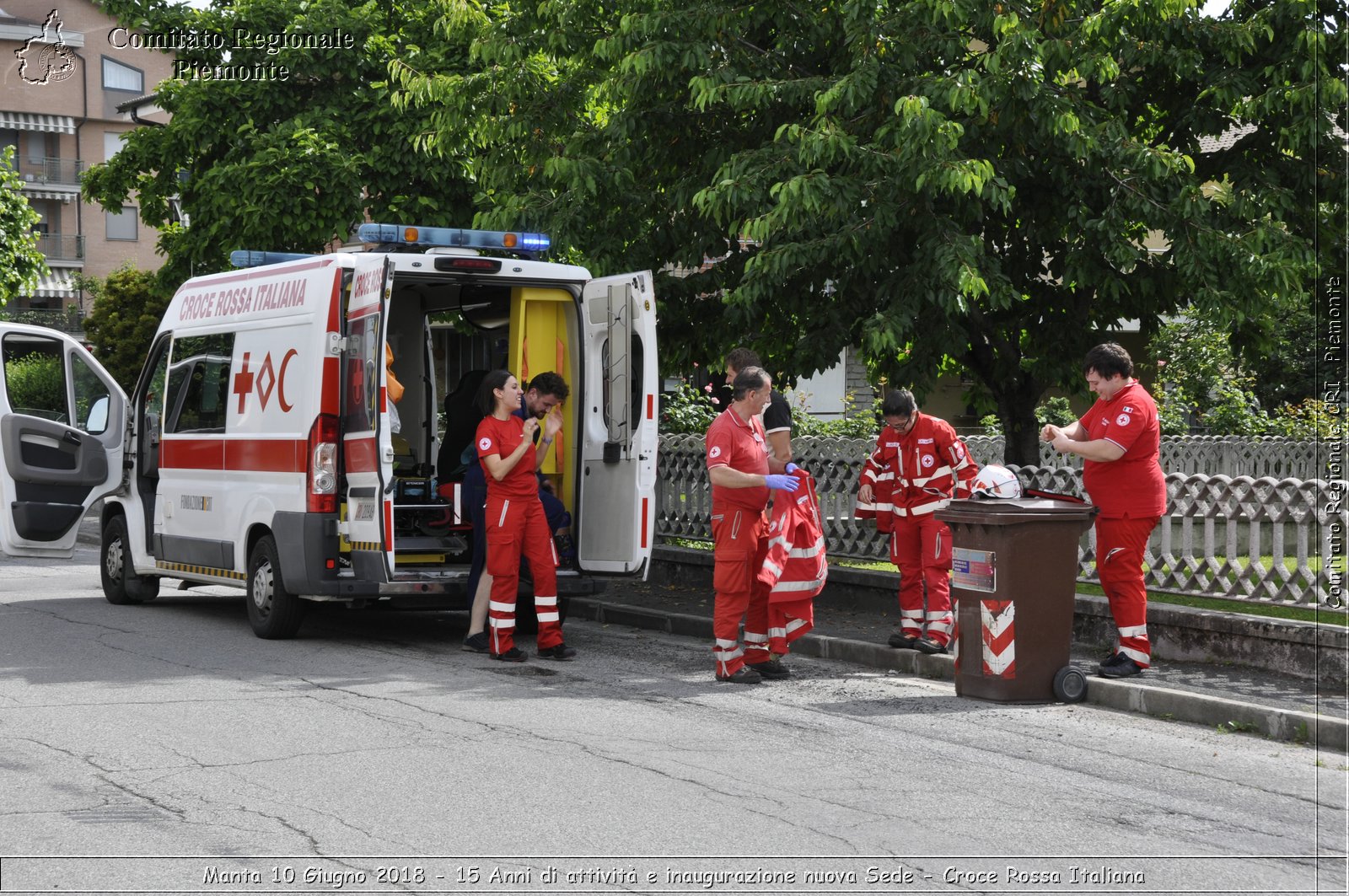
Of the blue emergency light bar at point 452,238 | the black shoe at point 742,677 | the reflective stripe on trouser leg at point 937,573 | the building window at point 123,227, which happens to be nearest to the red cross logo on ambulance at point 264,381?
the blue emergency light bar at point 452,238

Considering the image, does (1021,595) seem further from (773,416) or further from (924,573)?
(773,416)

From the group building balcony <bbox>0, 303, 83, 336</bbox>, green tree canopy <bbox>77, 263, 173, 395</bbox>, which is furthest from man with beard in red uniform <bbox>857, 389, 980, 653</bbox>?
building balcony <bbox>0, 303, 83, 336</bbox>

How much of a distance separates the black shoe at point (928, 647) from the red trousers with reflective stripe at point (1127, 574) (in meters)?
1.30

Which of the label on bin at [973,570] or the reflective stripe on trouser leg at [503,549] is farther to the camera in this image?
the reflective stripe on trouser leg at [503,549]

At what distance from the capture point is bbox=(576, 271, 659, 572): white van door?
416 inches

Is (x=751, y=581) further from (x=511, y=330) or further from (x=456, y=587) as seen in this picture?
(x=511, y=330)

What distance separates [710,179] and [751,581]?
4.30 metres

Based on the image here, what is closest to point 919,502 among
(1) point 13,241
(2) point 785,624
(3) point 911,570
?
(3) point 911,570

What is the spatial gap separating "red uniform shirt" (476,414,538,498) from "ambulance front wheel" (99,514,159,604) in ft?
15.5

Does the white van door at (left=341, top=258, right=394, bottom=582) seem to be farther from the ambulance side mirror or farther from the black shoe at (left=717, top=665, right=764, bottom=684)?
the ambulance side mirror

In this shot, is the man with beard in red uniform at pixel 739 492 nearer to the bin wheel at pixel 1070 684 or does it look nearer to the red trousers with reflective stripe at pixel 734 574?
the red trousers with reflective stripe at pixel 734 574

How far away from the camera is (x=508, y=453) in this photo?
9.62m

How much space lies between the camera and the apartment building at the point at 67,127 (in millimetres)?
56250

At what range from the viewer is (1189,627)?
9484mm
